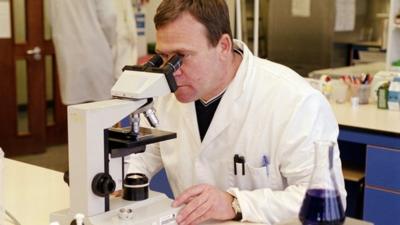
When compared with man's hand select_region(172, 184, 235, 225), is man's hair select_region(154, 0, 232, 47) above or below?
above

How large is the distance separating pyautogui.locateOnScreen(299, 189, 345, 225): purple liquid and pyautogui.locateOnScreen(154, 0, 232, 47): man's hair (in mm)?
650

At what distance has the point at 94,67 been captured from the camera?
3.75 m

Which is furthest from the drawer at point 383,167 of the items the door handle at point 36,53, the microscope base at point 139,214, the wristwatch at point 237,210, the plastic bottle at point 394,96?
the door handle at point 36,53

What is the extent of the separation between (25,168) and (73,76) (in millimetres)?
1705

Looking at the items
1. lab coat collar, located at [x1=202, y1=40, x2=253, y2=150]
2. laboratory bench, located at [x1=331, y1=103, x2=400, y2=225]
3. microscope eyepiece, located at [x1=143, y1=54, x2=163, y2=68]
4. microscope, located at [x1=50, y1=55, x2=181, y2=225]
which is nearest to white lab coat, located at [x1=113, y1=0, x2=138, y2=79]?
laboratory bench, located at [x1=331, y1=103, x2=400, y2=225]

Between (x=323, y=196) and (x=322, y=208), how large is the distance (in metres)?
0.02

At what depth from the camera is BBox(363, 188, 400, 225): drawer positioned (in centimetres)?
265

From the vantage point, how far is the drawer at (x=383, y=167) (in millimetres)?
2621

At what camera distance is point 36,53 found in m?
4.80

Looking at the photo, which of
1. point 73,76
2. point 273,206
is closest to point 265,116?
point 273,206

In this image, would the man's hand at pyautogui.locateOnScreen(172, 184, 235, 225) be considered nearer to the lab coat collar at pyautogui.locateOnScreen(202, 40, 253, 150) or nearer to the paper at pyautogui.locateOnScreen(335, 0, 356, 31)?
the lab coat collar at pyautogui.locateOnScreen(202, 40, 253, 150)

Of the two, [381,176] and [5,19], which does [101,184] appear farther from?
[5,19]

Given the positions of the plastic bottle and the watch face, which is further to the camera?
the plastic bottle

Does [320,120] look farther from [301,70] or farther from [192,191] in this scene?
[301,70]
